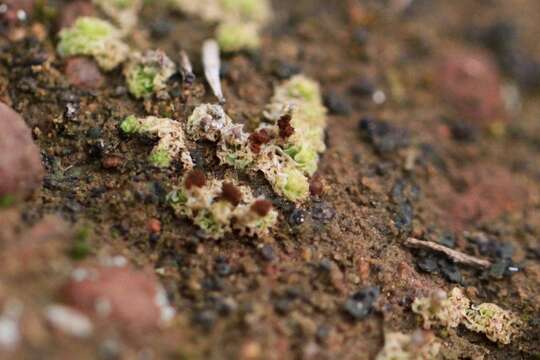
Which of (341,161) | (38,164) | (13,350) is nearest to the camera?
(13,350)

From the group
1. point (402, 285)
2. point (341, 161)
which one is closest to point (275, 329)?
point (402, 285)

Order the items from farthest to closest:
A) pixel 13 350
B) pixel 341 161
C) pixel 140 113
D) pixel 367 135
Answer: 1. pixel 367 135
2. pixel 341 161
3. pixel 140 113
4. pixel 13 350

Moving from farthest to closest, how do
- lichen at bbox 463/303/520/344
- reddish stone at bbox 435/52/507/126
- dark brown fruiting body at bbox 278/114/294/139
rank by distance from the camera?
reddish stone at bbox 435/52/507/126, dark brown fruiting body at bbox 278/114/294/139, lichen at bbox 463/303/520/344

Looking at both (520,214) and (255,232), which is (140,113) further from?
(520,214)

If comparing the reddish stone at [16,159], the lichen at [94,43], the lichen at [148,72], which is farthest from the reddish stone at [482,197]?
the reddish stone at [16,159]

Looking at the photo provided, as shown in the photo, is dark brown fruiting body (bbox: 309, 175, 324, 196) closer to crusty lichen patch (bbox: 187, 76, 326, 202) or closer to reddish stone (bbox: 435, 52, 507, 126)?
crusty lichen patch (bbox: 187, 76, 326, 202)

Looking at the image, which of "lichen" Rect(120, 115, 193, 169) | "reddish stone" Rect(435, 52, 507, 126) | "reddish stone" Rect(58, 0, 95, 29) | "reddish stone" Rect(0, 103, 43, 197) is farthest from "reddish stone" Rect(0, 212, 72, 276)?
"reddish stone" Rect(435, 52, 507, 126)

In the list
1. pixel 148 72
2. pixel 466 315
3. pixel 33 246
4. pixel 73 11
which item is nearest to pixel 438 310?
pixel 466 315
